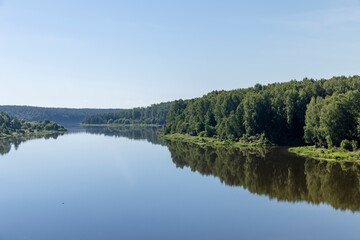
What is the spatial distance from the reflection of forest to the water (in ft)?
0.45

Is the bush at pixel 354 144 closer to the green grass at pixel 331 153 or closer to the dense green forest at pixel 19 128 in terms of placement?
the green grass at pixel 331 153

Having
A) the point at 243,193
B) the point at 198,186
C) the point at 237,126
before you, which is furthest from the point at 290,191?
the point at 237,126

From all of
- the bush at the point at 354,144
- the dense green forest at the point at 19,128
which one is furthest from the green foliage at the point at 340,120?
the dense green forest at the point at 19,128

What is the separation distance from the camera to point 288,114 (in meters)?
81.1

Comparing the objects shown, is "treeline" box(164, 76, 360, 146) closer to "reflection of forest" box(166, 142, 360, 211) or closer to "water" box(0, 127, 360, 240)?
"reflection of forest" box(166, 142, 360, 211)

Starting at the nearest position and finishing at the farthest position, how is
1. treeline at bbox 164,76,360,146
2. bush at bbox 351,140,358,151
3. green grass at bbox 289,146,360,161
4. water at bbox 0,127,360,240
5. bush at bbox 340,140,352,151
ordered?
water at bbox 0,127,360,240 < green grass at bbox 289,146,360,161 < bush at bbox 351,140,358,151 < bush at bbox 340,140,352,151 < treeline at bbox 164,76,360,146

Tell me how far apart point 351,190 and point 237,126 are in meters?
52.7

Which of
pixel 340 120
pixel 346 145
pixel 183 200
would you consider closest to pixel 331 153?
pixel 346 145

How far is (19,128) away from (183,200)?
14108cm

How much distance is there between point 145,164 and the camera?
63.3m

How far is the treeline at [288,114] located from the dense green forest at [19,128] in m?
79.9

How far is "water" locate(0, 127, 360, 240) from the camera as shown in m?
28.4

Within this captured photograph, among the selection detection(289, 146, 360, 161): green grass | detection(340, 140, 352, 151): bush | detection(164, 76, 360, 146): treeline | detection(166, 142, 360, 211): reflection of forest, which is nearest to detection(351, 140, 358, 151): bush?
detection(340, 140, 352, 151): bush

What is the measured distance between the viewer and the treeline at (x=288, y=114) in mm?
62219
